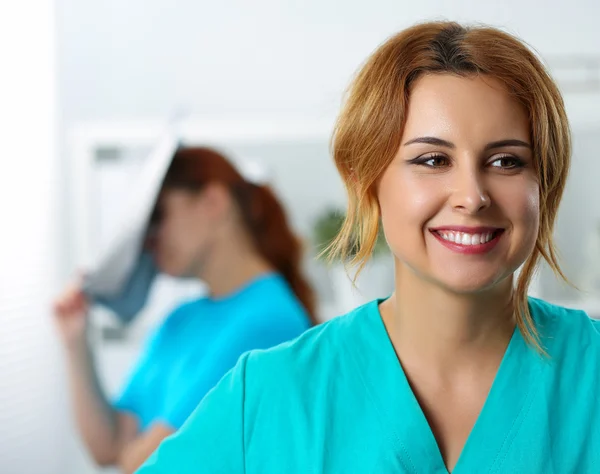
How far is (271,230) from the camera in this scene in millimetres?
1474

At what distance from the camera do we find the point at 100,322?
6.98ft

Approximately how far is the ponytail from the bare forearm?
0.38m

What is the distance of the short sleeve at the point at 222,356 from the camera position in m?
1.21

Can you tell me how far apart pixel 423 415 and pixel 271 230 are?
0.75m

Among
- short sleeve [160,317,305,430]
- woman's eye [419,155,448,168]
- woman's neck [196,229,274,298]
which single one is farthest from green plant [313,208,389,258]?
woman's eye [419,155,448,168]

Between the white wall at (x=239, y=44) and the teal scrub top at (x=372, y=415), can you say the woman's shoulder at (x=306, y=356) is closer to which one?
the teal scrub top at (x=372, y=415)

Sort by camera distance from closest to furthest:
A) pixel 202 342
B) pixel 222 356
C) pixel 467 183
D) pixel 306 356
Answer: pixel 467 183 < pixel 306 356 < pixel 222 356 < pixel 202 342

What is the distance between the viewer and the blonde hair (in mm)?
719

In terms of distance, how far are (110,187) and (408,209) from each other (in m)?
1.49

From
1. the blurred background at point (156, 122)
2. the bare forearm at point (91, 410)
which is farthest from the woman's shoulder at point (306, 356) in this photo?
the blurred background at point (156, 122)

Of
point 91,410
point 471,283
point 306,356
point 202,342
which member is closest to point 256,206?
point 202,342

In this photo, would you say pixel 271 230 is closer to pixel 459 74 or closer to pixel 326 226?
pixel 326 226

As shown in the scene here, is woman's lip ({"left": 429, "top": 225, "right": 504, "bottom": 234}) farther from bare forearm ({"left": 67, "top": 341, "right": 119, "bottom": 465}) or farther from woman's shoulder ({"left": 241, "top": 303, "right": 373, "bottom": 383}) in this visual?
bare forearm ({"left": 67, "top": 341, "right": 119, "bottom": 465})

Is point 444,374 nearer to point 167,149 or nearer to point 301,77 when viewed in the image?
point 167,149
